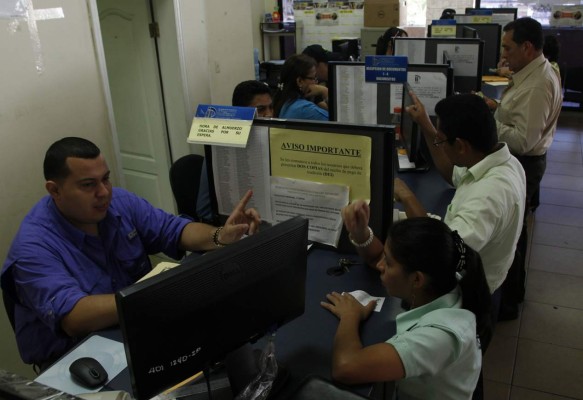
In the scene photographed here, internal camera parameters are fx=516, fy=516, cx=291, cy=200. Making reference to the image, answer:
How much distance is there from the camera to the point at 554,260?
341 cm

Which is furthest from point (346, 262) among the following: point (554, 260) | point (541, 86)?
point (554, 260)

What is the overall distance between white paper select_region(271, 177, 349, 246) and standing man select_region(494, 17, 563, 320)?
55.9 inches

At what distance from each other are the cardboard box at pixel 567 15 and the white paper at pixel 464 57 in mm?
4460

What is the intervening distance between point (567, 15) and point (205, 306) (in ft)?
24.5

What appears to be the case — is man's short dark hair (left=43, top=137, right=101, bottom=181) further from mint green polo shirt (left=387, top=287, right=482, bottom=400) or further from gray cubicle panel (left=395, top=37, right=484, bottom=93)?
gray cubicle panel (left=395, top=37, right=484, bottom=93)

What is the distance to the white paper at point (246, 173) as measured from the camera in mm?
1764

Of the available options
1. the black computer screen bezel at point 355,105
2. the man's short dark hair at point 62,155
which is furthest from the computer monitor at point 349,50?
the man's short dark hair at point 62,155

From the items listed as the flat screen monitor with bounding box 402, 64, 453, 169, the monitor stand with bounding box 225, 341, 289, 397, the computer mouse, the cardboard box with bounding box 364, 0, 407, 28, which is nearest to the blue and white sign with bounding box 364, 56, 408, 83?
the flat screen monitor with bounding box 402, 64, 453, 169

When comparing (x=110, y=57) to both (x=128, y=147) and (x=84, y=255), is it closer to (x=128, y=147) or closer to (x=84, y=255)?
(x=128, y=147)

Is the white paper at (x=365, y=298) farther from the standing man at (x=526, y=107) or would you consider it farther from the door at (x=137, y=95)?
the door at (x=137, y=95)

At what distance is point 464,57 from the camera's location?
11.3 ft

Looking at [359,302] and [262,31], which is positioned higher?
[262,31]

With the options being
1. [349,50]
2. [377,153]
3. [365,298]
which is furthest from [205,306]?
[349,50]

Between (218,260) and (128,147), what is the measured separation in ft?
9.19
